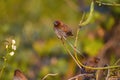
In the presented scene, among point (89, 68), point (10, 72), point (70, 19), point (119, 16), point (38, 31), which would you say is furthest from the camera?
point (70, 19)

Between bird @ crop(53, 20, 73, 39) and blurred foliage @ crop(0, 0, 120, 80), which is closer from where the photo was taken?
bird @ crop(53, 20, 73, 39)

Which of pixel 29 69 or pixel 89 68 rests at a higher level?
pixel 89 68

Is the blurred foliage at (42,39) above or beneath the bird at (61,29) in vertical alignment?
beneath

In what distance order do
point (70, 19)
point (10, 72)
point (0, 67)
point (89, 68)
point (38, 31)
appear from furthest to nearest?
point (70, 19)
point (38, 31)
point (10, 72)
point (0, 67)
point (89, 68)

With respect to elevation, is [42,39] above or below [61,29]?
below

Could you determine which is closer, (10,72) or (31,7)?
(10,72)

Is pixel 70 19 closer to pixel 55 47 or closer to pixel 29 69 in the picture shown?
pixel 55 47

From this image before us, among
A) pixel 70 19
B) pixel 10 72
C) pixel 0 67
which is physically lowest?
pixel 70 19

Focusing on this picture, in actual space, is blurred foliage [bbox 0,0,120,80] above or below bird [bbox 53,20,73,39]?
below

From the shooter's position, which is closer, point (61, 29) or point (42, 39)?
point (61, 29)

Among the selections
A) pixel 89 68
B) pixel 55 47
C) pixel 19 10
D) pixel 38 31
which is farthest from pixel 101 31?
pixel 89 68

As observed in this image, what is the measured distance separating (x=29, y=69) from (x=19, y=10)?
1.70m

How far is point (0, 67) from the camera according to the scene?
102 inches

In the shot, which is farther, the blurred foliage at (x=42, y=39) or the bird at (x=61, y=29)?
the blurred foliage at (x=42, y=39)
